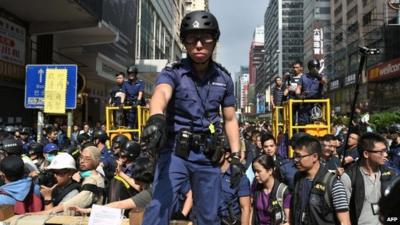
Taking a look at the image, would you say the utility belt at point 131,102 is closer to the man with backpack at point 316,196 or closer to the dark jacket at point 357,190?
the man with backpack at point 316,196

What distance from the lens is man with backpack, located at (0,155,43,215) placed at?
467cm

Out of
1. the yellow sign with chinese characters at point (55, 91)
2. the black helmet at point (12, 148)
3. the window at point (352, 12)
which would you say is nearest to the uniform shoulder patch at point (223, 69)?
the black helmet at point (12, 148)

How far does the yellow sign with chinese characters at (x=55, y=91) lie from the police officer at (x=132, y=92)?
2368 millimetres

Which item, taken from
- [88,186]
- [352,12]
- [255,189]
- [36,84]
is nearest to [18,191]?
[88,186]

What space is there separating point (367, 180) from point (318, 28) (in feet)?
260

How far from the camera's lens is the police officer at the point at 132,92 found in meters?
11.7

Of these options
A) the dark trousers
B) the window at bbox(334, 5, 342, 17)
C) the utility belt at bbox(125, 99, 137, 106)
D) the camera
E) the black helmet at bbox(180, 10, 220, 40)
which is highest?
the window at bbox(334, 5, 342, 17)

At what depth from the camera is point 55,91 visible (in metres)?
9.51

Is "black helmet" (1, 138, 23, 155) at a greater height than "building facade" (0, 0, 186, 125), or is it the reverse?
A: "building facade" (0, 0, 186, 125)

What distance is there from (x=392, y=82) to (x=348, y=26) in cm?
3563

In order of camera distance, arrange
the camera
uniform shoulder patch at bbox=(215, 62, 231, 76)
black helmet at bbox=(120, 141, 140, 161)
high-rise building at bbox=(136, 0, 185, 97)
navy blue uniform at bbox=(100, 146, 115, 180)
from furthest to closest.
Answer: high-rise building at bbox=(136, 0, 185, 97)
navy blue uniform at bbox=(100, 146, 115, 180)
black helmet at bbox=(120, 141, 140, 161)
the camera
uniform shoulder patch at bbox=(215, 62, 231, 76)

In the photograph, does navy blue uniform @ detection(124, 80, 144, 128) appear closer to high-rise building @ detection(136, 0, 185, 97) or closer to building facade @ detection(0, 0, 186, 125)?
building facade @ detection(0, 0, 186, 125)

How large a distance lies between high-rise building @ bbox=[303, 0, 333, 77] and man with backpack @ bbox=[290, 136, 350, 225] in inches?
2729

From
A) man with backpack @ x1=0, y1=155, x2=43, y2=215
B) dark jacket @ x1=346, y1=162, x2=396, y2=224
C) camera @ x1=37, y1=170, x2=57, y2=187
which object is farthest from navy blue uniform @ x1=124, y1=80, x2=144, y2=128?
dark jacket @ x1=346, y1=162, x2=396, y2=224
